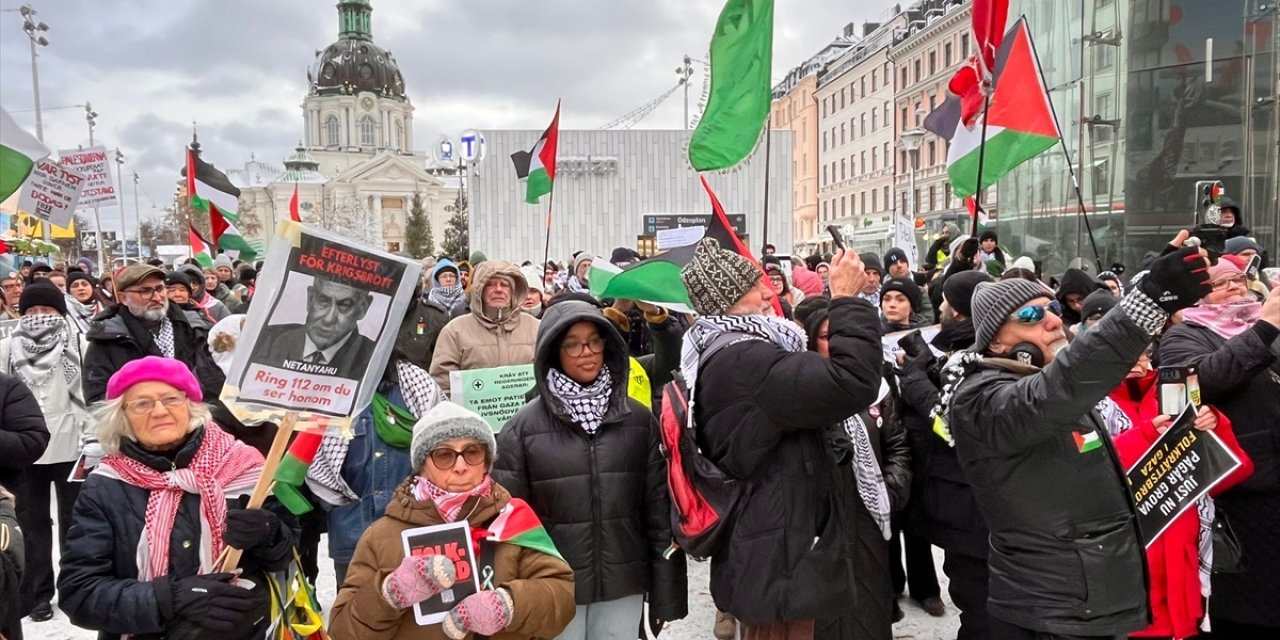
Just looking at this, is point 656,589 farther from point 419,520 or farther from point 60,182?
point 60,182

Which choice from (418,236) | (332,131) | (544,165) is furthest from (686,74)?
(332,131)

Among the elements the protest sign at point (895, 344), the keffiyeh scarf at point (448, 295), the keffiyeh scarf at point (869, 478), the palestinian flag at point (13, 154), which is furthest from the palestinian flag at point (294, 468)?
the keffiyeh scarf at point (448, 295)

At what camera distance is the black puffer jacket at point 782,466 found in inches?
101

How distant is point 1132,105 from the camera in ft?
38.1

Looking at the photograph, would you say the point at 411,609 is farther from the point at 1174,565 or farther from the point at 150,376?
the point at 1174,565

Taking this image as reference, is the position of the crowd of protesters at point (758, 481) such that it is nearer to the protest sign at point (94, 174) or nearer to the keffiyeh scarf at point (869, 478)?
the keffiyeh scarf at point (869, 478)

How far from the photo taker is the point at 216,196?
1102 centimetres

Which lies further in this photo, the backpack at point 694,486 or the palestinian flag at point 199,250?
the palestinian flag at point 199,250

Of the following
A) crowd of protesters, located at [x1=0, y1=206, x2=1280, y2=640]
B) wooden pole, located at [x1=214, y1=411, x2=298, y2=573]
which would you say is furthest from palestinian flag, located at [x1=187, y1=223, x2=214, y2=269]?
wooden pole, located at [x1=214, y1=411, x2=298, y2=573]

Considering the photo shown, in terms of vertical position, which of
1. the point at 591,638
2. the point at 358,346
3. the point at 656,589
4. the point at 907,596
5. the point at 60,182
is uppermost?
the point at 60,182

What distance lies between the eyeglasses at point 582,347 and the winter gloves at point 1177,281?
1838 mm

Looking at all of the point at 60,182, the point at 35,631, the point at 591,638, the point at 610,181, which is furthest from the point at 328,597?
the point at 610,181

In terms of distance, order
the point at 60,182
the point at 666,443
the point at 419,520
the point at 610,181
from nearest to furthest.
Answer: the point at 419,520 < the point at 666,443 < the point at 60,182 < the point at 610,181

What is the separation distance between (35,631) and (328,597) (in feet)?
5.24
